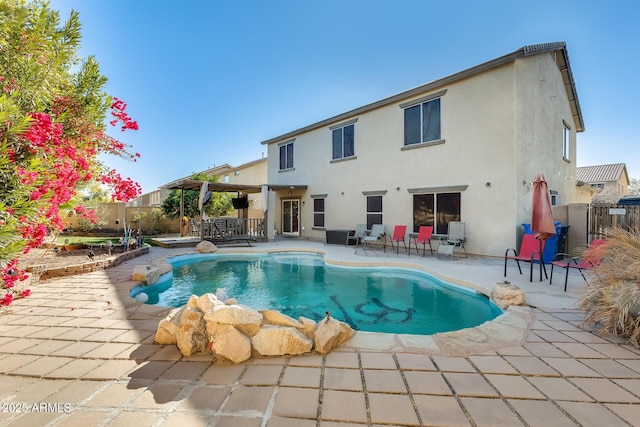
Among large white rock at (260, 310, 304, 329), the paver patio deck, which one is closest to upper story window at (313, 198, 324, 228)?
the paver patio deck

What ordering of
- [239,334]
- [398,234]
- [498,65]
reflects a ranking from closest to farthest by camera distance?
[239,334]
[498,65]
[398,234]

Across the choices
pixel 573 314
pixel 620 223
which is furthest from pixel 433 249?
pixel 573 314

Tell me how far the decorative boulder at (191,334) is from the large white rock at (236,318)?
121 mm

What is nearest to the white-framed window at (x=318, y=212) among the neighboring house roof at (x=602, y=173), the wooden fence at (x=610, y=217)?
the wooden fence at (x=610, y=217)

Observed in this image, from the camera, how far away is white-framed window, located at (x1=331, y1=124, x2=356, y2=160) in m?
13.5

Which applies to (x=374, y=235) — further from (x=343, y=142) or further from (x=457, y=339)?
(x=457, y=339)

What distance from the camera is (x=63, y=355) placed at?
288 centimetres

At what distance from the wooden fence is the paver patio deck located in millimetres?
6638

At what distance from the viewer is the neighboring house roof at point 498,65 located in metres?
8.62

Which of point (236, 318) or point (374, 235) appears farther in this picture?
point (374, 235)

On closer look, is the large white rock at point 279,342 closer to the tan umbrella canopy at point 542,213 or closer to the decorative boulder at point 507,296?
the decorative boulder at point 507,296

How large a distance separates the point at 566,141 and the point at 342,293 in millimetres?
12977

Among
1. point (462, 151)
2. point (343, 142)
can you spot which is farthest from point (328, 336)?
point (343, 142)

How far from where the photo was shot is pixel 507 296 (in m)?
4.67
